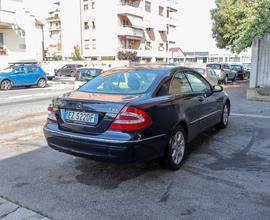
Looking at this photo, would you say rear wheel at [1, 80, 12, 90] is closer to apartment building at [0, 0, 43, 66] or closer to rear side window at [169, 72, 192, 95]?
apartment building at [0, 0, 43, 66]

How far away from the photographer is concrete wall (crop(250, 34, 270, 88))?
45.6 feet

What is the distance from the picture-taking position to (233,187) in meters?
4.14

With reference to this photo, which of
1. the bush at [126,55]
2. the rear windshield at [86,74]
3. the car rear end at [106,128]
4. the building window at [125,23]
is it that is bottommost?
the car rear end at [106,128]

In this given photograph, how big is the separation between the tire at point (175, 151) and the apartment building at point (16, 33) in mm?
24969

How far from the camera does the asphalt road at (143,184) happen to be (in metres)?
3.53

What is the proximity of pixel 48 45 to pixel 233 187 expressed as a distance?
5861cm

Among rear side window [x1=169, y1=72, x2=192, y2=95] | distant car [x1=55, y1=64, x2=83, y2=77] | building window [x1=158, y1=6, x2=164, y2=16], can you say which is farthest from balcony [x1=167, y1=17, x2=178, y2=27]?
rear side window [x1=169, y1=72, x2=192, y2=95]

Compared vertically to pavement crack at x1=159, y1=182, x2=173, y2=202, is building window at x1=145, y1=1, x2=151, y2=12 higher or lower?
higher

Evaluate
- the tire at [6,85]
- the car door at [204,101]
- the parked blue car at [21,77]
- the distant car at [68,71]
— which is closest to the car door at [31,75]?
the parked blue car at [21,77]

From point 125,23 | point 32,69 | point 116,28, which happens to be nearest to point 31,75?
point 32,69

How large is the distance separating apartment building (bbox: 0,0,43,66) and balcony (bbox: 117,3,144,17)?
664 inches

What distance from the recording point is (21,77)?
19.4 m

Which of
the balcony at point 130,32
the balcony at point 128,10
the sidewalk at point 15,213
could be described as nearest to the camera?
the sidewalk at point 15,213

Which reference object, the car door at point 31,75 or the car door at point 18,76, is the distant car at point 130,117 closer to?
the car door at point 18,76
